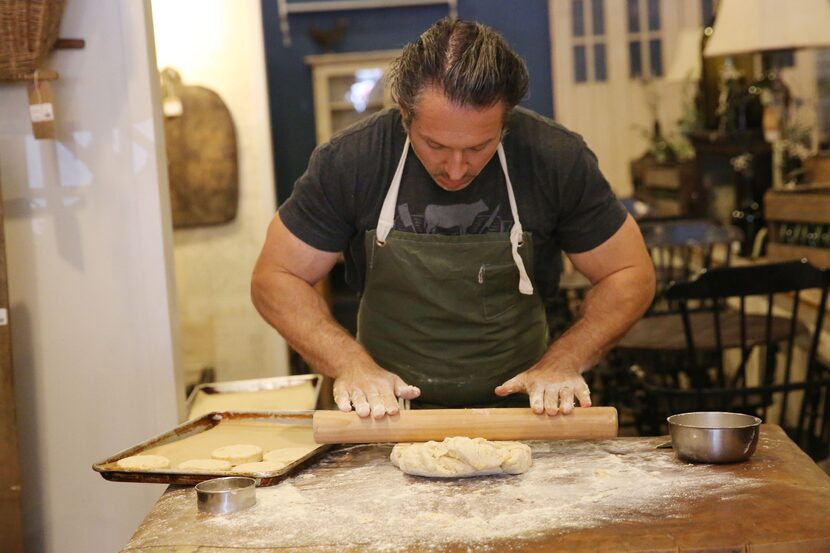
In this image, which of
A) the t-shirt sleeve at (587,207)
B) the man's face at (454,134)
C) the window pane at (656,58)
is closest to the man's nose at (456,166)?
the man's face at (454,134)

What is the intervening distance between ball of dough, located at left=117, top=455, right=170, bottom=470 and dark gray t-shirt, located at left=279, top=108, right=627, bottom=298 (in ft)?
2.23

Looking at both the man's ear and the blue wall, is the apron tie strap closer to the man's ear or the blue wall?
the man's ear

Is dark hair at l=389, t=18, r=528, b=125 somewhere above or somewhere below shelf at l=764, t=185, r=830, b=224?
above

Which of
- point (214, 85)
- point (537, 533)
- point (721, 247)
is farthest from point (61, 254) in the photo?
point (721, 247)

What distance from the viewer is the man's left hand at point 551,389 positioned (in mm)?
2164

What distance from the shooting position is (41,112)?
116 inches

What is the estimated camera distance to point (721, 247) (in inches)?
238

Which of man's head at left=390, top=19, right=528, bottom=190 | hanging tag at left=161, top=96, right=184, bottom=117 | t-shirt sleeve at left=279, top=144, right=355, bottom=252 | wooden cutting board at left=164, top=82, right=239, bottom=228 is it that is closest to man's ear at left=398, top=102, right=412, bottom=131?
man's head at left=390, top=19, right=528, bottom=190

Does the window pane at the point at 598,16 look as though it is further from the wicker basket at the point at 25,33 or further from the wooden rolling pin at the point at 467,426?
the wooden rolling pin at the point at 467,426

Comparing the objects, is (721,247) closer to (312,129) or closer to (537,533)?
(312,129)

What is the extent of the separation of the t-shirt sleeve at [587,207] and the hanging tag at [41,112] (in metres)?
1.48

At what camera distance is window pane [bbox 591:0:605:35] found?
29.1ft

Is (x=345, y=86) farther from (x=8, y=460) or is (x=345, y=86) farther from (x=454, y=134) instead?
(x=454, y=134)

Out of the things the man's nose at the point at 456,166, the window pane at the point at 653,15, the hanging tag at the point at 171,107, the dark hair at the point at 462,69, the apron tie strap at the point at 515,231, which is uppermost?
the window pane at the point at 653,15
